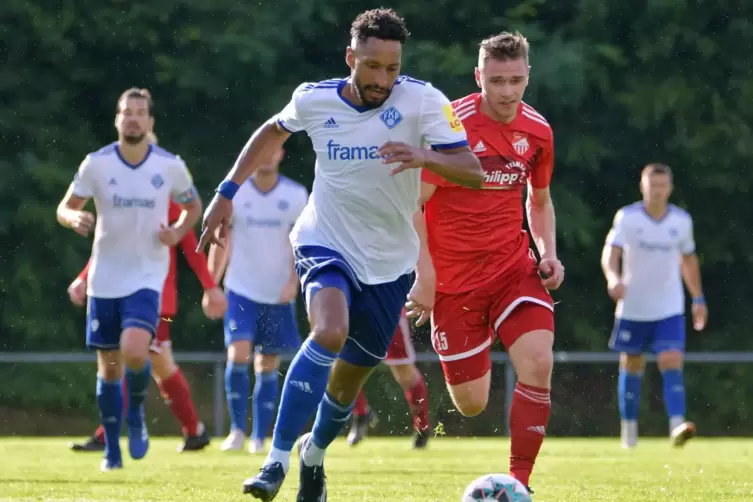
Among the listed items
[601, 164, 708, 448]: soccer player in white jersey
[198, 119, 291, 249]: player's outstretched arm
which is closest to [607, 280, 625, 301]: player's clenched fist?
[601, 164, 708, 448]: soccer player in white jersey

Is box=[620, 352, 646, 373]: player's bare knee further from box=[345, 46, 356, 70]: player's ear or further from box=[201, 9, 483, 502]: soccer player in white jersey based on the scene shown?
box=[345, 46, 356, 70]: player's ear

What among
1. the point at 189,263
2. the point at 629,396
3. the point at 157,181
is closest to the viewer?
the point at 157,181

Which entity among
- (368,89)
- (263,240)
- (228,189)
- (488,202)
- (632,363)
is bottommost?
→ (632,363)

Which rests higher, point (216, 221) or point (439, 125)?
point (439, 125)

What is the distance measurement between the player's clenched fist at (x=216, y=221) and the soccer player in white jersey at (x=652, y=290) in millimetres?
7916

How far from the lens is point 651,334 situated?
1426 centimetres

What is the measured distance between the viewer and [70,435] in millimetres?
20594

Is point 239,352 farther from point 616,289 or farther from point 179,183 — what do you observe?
point 616,289

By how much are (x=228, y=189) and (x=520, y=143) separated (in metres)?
1.51

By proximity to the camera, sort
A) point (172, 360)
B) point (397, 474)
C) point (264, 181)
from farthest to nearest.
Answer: point (264, 181) < point (172, 360) < point (397, 474)

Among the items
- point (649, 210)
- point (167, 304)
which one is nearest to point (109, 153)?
point (167, 304)

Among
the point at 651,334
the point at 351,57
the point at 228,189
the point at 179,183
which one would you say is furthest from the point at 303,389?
the point at 651,334

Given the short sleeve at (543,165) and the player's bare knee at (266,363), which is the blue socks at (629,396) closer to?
the player's bare knee at (266,363)

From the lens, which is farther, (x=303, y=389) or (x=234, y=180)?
(x=234, y=180)
